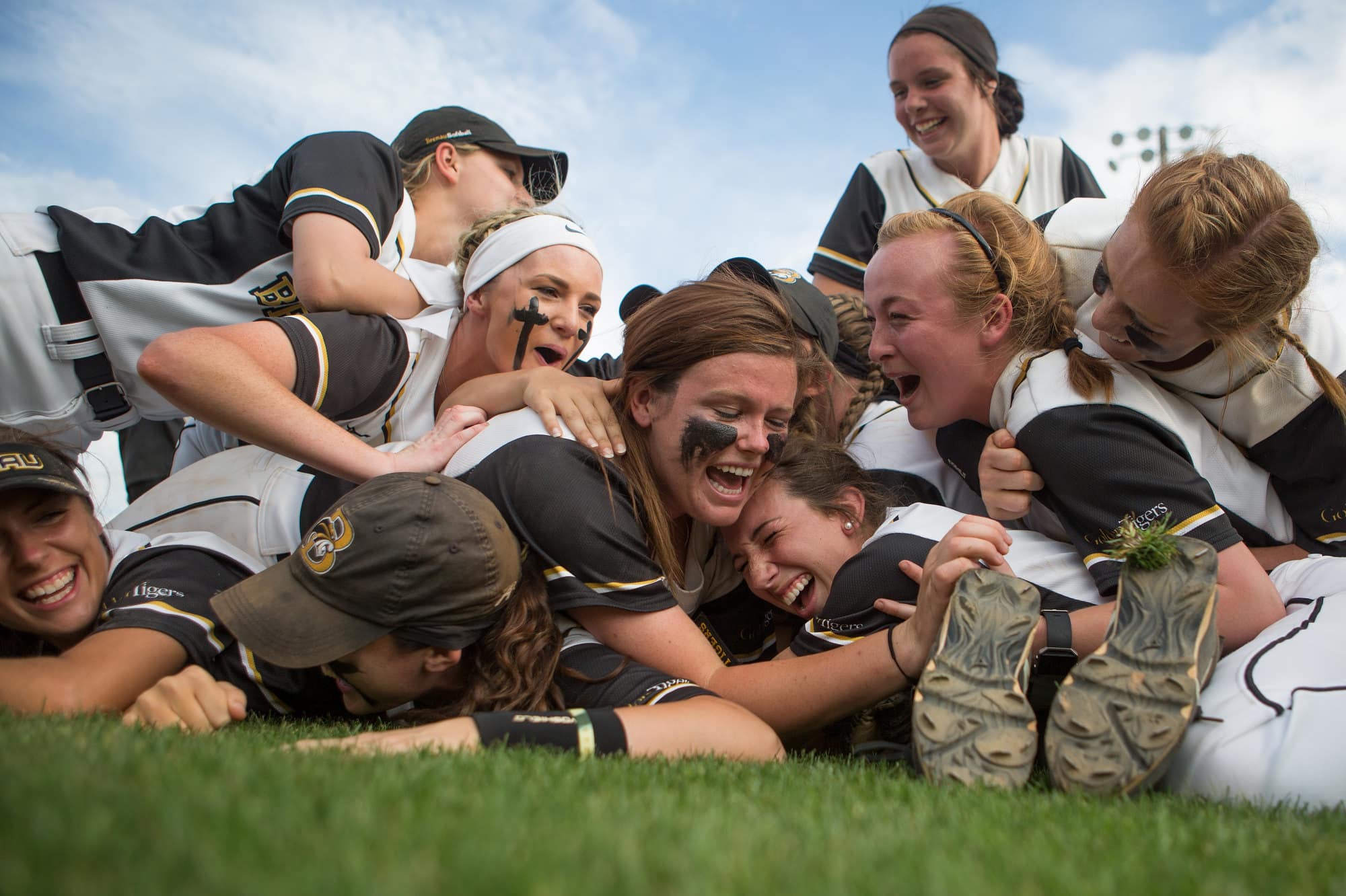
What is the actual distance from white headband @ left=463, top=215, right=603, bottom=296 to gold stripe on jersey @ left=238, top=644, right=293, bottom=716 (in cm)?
197

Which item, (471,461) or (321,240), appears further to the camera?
(321,240)

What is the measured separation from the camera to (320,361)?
372 centimetres

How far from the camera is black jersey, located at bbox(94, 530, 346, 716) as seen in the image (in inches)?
121

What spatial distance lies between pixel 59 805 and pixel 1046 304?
3520mm

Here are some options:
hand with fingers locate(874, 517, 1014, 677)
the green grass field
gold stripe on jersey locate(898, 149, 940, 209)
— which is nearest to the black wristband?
the green grass field

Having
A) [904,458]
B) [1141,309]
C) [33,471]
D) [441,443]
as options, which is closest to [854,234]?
[904,458]

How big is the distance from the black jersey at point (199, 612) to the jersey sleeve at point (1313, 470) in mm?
3290

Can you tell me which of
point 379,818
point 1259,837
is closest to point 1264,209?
point 1259,837

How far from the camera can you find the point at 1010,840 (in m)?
1.68

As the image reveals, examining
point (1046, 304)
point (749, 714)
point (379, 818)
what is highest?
point (1046, 304)

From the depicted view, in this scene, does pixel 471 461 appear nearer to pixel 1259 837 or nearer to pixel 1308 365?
pixel 1259 837

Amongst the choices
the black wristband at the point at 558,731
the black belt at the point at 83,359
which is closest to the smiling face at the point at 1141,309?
the black wristband at the point at 558,731

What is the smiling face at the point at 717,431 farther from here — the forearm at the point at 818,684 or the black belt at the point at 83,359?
the black belt at the point at 83,359

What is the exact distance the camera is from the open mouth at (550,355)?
4.42m
